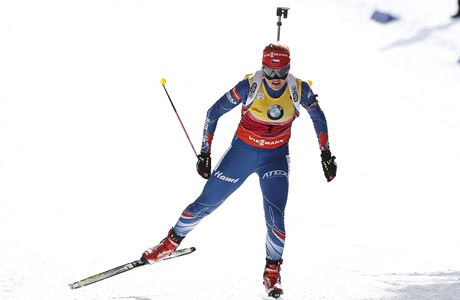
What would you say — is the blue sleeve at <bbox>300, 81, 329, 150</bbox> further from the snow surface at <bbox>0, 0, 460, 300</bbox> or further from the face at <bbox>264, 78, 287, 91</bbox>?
the snow surface at <bbox>0, 0, 460, 300</bbox>

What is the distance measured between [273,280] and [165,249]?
3.91 ft

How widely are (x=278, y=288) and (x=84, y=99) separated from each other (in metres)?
10.4

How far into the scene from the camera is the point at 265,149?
8.84 metres

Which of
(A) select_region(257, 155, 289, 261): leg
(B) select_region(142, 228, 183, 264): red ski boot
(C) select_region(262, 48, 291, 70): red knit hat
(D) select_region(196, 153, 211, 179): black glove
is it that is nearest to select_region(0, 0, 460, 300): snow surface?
(B) select_region(142, 228, 183, 264): red ski boot

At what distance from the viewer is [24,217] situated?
1309 cm

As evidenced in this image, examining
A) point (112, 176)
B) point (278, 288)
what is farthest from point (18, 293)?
point (112, 176)

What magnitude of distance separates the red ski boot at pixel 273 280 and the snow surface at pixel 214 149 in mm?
506

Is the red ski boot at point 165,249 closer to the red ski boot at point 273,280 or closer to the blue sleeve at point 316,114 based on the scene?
the red ski boot at point 273,280

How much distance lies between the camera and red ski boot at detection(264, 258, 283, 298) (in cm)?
878

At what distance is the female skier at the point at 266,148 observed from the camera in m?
8.56

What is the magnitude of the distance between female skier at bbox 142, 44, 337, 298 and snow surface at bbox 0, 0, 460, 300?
901mm

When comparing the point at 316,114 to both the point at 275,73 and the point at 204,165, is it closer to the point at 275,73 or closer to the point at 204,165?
the point at 275,73

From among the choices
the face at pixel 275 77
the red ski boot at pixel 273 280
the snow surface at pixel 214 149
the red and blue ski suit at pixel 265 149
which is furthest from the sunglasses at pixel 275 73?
the snow surface at pixel 214 149

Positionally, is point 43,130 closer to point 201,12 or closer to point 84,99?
point 84,99
